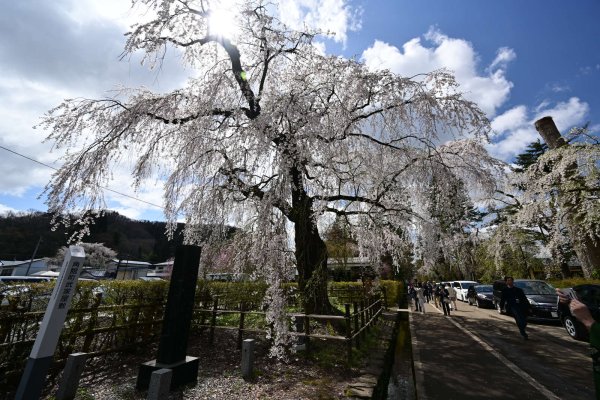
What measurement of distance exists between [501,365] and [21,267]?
210 ft

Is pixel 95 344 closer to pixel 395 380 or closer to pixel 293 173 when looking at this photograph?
pixel 293 173

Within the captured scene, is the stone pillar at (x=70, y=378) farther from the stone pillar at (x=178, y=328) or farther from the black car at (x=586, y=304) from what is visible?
the black car at (x=586, y=304)

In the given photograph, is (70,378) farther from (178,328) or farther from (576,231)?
(576,231)

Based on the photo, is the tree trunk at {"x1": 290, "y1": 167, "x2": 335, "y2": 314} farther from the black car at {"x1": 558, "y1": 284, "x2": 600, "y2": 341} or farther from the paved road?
the black car at {"x1": 558, "y1": 284, "x2": 600, "y2": 341}

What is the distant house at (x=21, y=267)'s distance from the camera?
142ft

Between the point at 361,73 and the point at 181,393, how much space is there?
7.60 metres

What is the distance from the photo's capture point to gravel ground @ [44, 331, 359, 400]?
4.75 metres

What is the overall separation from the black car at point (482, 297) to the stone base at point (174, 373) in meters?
17.7

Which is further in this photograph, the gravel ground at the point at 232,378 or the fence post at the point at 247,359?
the fence post at the point at 247,359

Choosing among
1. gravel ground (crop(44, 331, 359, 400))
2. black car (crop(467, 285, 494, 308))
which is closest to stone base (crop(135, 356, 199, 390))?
gravel ground (crop(44, 331, 359, 400))

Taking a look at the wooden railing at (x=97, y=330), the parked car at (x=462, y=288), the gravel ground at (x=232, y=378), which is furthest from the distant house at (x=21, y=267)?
the parked car at (x=462, y=288)

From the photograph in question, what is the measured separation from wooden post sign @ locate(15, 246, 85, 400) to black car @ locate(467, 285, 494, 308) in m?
19.8

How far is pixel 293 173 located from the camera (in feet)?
23.1

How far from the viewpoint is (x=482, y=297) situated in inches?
679
